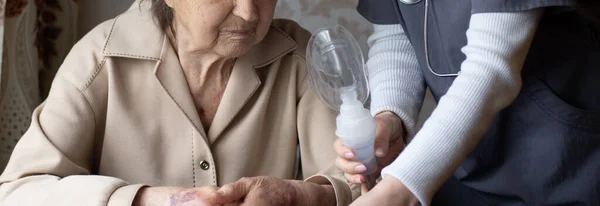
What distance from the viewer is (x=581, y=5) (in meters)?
1.15

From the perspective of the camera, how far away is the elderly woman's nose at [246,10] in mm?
1422

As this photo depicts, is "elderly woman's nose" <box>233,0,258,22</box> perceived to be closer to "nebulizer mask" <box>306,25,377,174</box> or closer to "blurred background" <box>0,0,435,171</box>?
"nebulizer mask" <box>306,25,377,174</box>

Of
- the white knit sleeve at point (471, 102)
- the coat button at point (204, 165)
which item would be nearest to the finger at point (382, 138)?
the white knit sleeve at point (471, 102)

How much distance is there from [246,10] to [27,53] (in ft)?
2.33

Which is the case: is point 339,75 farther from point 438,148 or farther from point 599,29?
point 599,29

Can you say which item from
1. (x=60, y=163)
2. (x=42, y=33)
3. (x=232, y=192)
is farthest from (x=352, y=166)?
(x=42, y=33)

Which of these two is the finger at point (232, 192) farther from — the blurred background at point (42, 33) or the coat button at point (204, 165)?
the blurred background at point (42, 33)

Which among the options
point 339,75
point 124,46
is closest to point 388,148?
point 339,75

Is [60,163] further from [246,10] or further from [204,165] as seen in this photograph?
[246,10]

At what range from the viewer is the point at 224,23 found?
57.0 inches

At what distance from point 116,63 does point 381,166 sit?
0.57 m

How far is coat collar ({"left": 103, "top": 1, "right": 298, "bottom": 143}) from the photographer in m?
1.55

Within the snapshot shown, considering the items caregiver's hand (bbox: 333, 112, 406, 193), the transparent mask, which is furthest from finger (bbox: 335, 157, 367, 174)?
the transparent mask

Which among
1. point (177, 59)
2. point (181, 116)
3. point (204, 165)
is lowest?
point (204, 165)
